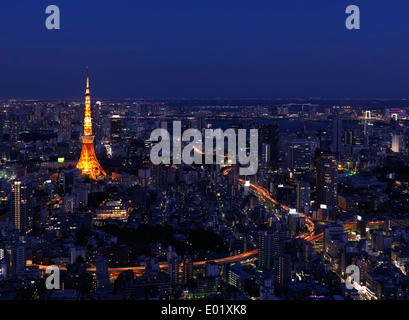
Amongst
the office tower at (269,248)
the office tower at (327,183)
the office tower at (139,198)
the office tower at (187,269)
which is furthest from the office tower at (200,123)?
the office tower at (187,269)

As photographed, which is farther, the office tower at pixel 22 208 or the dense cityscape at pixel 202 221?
the office tower at pixel 22 208

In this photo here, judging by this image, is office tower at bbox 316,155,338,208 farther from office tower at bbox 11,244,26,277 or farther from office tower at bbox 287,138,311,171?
office tower at bbox 11,244,26,277

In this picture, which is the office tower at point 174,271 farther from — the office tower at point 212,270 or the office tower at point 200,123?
the office tower at point 200,123

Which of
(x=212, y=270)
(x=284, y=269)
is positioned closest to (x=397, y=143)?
(x=284, y=269)

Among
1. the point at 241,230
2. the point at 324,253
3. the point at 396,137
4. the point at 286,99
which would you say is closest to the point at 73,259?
the point at 241,230

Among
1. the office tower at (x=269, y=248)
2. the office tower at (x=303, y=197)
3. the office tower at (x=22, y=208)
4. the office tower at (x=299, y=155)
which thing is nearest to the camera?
the office tower at (x=269, y=248)

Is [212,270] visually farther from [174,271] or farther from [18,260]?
[18,260]

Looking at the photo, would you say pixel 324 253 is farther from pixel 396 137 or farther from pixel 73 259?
pixel 396 137
